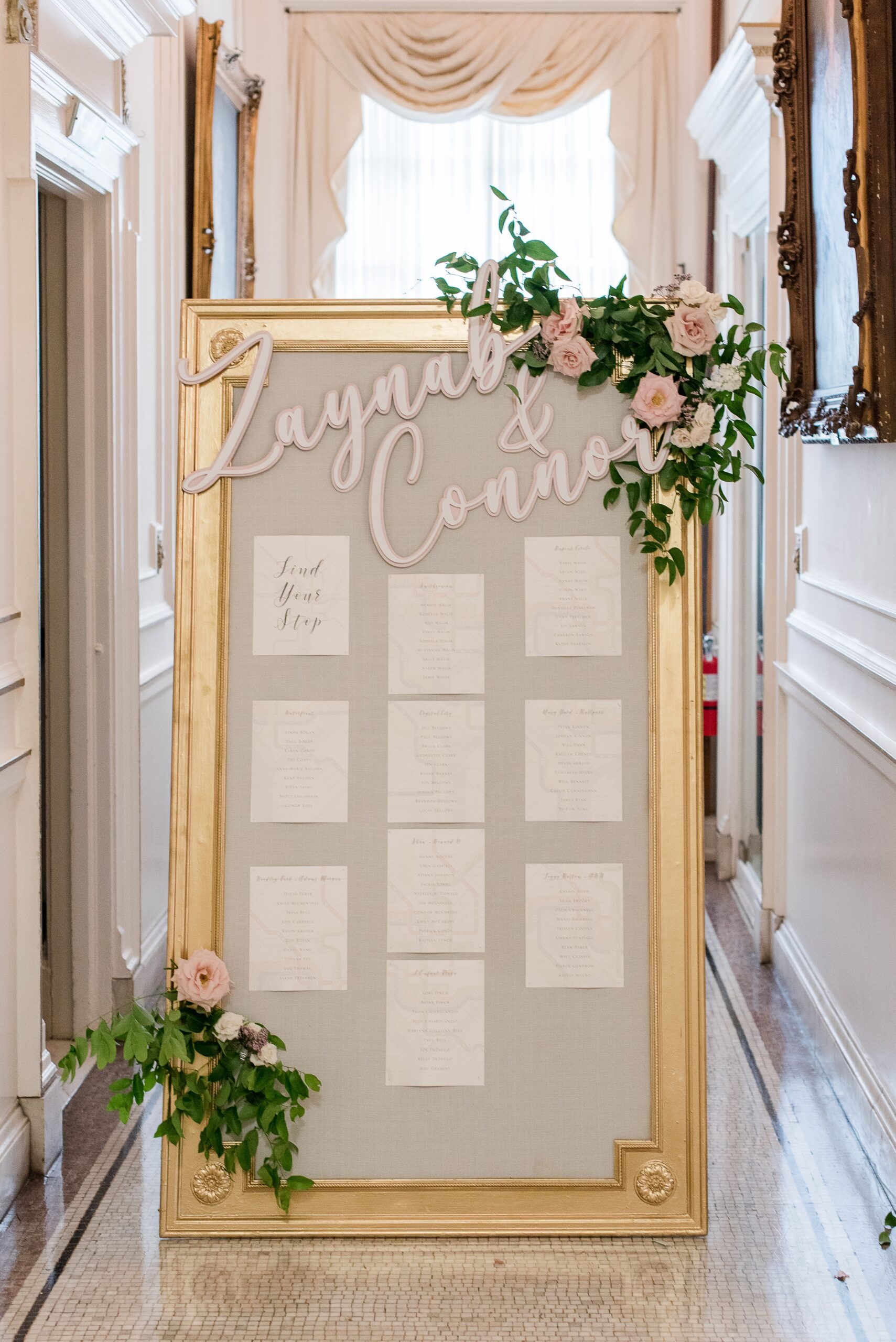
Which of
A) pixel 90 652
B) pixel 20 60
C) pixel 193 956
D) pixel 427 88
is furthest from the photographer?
pixel 427 88

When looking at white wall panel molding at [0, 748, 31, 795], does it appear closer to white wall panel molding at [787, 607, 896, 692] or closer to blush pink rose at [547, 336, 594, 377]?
blush pink rose at [547, 336, 594, 377]

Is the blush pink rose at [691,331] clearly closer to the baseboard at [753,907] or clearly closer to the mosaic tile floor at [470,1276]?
the mosaic tile floor at [470,1276]

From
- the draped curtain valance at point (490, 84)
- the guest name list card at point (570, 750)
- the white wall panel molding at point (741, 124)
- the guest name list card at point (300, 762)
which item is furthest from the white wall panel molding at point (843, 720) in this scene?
the draped curtain valance at point (490, 84)

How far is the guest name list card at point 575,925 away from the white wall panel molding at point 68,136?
1.78 metres

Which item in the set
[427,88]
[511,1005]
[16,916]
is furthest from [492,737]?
[427,88]

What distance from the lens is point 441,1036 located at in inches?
94.5

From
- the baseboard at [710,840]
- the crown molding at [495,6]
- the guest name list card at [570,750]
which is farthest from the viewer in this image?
the crown molding at [495,6]

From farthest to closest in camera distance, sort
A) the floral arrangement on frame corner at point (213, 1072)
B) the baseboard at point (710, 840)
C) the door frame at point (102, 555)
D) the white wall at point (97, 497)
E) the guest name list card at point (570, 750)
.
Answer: the baseboard at point (710, 840), the door frame at point (102, 555), the white wall at point (97, 497), the guest name list card at point (570, 750), the floral arrangement on frame corner at point (213, 1072)

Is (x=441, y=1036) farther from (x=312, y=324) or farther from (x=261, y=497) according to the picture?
(x=312, y=324)

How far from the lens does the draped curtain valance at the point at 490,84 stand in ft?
18.1

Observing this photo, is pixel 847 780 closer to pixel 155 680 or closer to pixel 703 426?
pixel 703 426

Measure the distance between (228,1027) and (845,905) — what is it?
151 centimetres

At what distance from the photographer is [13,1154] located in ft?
8.39

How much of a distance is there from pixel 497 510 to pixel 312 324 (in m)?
0.47
